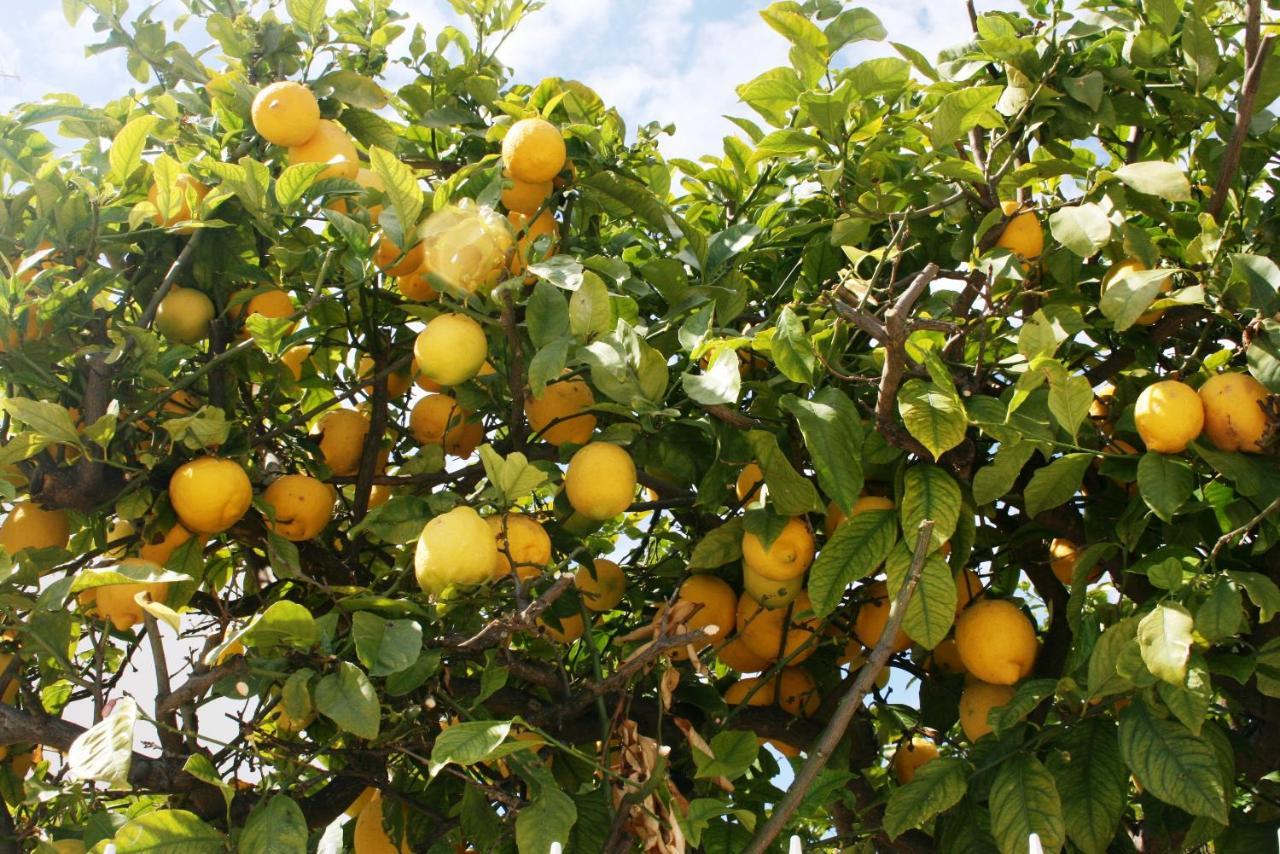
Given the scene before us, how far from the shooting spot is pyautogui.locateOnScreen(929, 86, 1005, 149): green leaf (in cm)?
183

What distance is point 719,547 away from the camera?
6.09 feet

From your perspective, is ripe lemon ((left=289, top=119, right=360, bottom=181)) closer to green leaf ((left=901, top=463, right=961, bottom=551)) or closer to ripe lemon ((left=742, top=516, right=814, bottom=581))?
ripe lemon ((left=742, top=516, right=814, bottom=581))

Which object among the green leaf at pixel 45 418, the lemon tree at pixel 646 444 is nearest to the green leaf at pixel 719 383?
the lemon tree at pixel 646 444

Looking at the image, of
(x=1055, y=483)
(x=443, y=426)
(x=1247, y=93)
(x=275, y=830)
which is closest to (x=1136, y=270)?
(x=1247, y=93)

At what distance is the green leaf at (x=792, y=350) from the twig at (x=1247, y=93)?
0.80 metres

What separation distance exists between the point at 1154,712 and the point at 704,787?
27.1 inches

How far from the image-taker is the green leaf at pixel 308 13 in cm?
205

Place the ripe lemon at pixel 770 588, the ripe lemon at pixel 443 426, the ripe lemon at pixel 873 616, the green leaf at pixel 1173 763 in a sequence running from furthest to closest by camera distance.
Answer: the ripe lemon at pixel 443 426 < the ripe lemon at pixel 873 616 < the ripe lemon at pixel 770 588 < the green leaf at pixel 1173 763

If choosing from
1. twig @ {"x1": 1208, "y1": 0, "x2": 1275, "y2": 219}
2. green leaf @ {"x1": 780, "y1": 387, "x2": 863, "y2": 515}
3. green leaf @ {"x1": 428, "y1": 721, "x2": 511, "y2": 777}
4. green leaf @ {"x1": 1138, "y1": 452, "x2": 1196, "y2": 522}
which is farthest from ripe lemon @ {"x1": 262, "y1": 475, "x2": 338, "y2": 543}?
twig @ {"x1": 1208, "y1": 0, "x2": 1275, "y2": 219}

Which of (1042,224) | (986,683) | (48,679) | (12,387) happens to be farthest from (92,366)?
(1042,224)

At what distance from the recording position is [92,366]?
175 centimetres

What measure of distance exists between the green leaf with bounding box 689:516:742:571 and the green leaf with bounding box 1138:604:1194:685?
617mm

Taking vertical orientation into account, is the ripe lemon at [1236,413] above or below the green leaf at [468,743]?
above

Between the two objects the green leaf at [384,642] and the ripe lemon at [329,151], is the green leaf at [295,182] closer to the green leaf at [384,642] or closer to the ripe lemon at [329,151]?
the ripe lemon at [329,151]
